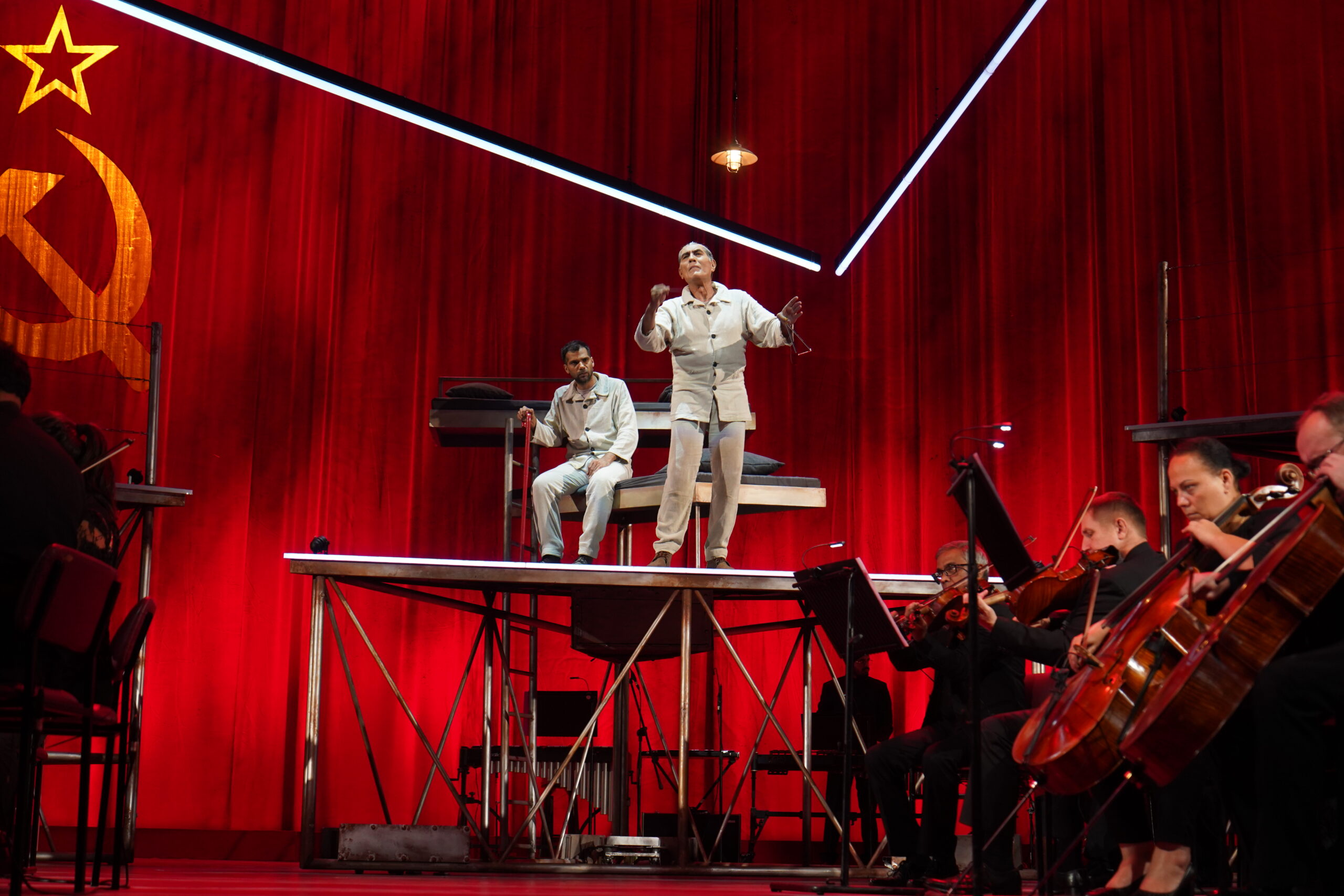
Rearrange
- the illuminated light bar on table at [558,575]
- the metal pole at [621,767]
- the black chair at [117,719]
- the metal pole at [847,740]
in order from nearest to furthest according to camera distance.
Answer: the black chair at [117,719]
the metal pole at [847,740]
the illuminated light bar on table at [558,575]
the metal pole at [621,767]

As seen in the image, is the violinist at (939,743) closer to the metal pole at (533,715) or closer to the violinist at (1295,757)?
the metal pole at (533,715)

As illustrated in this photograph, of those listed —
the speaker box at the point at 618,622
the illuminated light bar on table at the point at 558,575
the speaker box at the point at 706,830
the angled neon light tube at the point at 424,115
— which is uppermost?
the angled neon light tube at the point at 424,115

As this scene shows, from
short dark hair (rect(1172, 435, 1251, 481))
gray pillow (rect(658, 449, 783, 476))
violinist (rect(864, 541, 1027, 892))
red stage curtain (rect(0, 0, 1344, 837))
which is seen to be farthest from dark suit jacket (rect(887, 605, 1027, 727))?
red stage curtain (rect(0, 0, 1344, 837))

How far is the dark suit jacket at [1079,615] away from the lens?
392 cm

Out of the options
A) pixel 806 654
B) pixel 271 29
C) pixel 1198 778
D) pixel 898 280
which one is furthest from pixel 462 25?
pixel 1198 778

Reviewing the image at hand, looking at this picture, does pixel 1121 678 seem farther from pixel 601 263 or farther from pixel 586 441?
pixel 601 263

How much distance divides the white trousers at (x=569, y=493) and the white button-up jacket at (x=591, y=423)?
0.17 meters

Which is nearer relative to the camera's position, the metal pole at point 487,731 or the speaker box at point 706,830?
the metal pole at point 487,731

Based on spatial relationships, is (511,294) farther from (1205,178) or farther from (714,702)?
(1205,178)

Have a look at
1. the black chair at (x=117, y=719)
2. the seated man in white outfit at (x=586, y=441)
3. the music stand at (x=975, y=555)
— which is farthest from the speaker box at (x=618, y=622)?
the music stand at (x=975, y=555)

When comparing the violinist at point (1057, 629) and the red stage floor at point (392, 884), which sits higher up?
the violinist at point (1057, 629)

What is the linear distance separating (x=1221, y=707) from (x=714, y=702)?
6142 millimetres

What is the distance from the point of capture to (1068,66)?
28.8 ft

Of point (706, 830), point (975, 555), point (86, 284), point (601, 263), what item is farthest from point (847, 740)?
point (86, 284)
